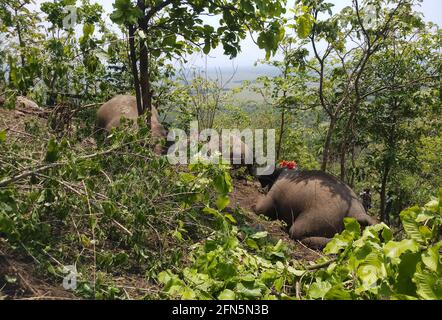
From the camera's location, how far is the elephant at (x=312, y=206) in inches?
194

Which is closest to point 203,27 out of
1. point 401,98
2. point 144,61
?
point 144,61

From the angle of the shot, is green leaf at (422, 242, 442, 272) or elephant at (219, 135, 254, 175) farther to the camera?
elephant at (219, 135, 254, 175)

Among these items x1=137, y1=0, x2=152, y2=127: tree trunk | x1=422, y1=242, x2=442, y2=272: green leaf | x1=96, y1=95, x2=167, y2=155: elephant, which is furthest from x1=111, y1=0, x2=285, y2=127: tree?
x1=422, y1=242, x2=442, y2=272: green leaf

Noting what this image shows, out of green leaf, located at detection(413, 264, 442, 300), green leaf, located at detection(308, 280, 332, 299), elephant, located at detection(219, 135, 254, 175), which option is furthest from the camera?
elephant, located at detection(219, 135, 254, 175)

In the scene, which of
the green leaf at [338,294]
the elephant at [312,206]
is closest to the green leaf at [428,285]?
the green leaf at [338,294]

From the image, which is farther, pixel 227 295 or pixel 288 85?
pixel 288 85

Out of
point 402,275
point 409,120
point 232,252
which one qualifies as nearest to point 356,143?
point 409,120

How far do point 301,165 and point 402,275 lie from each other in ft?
24.1

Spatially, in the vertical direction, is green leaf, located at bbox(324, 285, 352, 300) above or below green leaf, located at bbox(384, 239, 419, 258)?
below

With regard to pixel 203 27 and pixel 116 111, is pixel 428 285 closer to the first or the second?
pixel 203 27

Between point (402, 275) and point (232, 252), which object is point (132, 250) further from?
point (402, 275)

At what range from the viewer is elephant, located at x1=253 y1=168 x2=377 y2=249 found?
4926mm

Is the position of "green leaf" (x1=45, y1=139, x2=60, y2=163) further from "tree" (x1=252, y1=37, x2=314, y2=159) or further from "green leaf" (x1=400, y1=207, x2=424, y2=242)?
"tree" (x1=252, y1=37, x2=314, y2=159)

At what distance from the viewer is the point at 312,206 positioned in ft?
16.8
